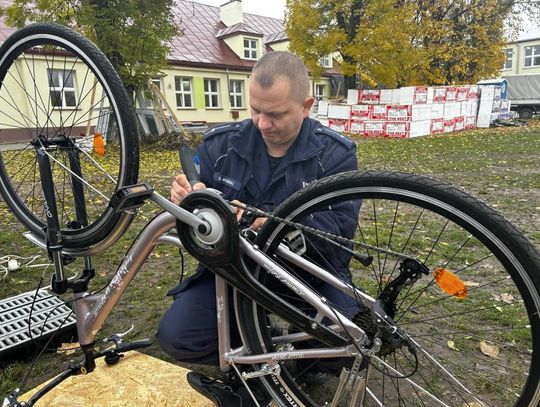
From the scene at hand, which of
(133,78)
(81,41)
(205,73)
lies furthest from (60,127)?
(205,73)

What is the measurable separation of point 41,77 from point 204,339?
111 inches

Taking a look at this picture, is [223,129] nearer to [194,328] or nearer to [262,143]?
[262,143]

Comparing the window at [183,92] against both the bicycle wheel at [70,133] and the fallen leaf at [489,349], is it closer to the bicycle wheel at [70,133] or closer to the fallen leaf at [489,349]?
the bicycle wheel at [70,133]

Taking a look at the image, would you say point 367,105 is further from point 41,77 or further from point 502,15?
point 41,77

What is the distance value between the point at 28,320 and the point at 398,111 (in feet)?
53.3

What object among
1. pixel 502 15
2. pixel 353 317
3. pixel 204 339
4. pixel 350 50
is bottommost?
pixel 204 339

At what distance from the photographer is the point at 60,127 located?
2236 millimetres

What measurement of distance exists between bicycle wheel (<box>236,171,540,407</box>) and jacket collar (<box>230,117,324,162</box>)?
394 mm

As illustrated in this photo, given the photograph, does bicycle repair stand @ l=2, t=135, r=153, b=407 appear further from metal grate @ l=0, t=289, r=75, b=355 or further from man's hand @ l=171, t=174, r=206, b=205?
man's hand @ l=171, t=174, r=206, b=205

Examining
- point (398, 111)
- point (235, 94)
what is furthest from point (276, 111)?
point (235, 94)

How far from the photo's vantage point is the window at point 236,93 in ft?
89.2

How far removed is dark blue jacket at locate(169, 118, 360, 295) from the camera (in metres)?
2.11

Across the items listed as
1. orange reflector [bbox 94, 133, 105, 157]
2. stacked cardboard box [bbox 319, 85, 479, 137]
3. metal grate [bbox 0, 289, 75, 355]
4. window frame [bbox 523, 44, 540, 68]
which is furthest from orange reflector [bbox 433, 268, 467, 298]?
window frame [bbox 523, 44, 540, 68]

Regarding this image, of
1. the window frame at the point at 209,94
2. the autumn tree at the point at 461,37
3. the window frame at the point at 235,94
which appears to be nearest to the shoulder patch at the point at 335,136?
the autumn tree at the point at 461,37
